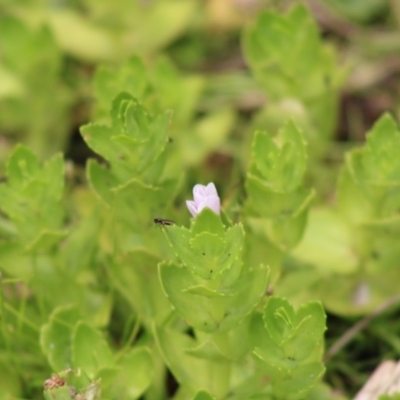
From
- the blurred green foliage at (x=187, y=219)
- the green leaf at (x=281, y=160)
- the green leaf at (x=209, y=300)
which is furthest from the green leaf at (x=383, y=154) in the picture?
the green leaf at (x=209, y=300)

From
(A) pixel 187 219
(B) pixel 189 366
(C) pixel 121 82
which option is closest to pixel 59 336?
(B) pixel 189 366

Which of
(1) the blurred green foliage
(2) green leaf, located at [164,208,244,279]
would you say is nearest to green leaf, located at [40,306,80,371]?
(1) the blurred green foliage

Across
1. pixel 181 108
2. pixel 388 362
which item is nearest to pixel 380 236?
pixel 388 362

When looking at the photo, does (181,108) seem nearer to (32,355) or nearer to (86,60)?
(86,60)

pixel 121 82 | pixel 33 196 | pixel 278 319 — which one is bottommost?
pixel 278 319

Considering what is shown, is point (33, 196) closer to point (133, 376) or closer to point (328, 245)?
point (133, 376)

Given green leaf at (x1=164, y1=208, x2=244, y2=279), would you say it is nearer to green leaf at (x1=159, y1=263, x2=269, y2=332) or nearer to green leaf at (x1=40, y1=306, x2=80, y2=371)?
green leaf at (x1=159, y1=263, x2=269, y2=332)
